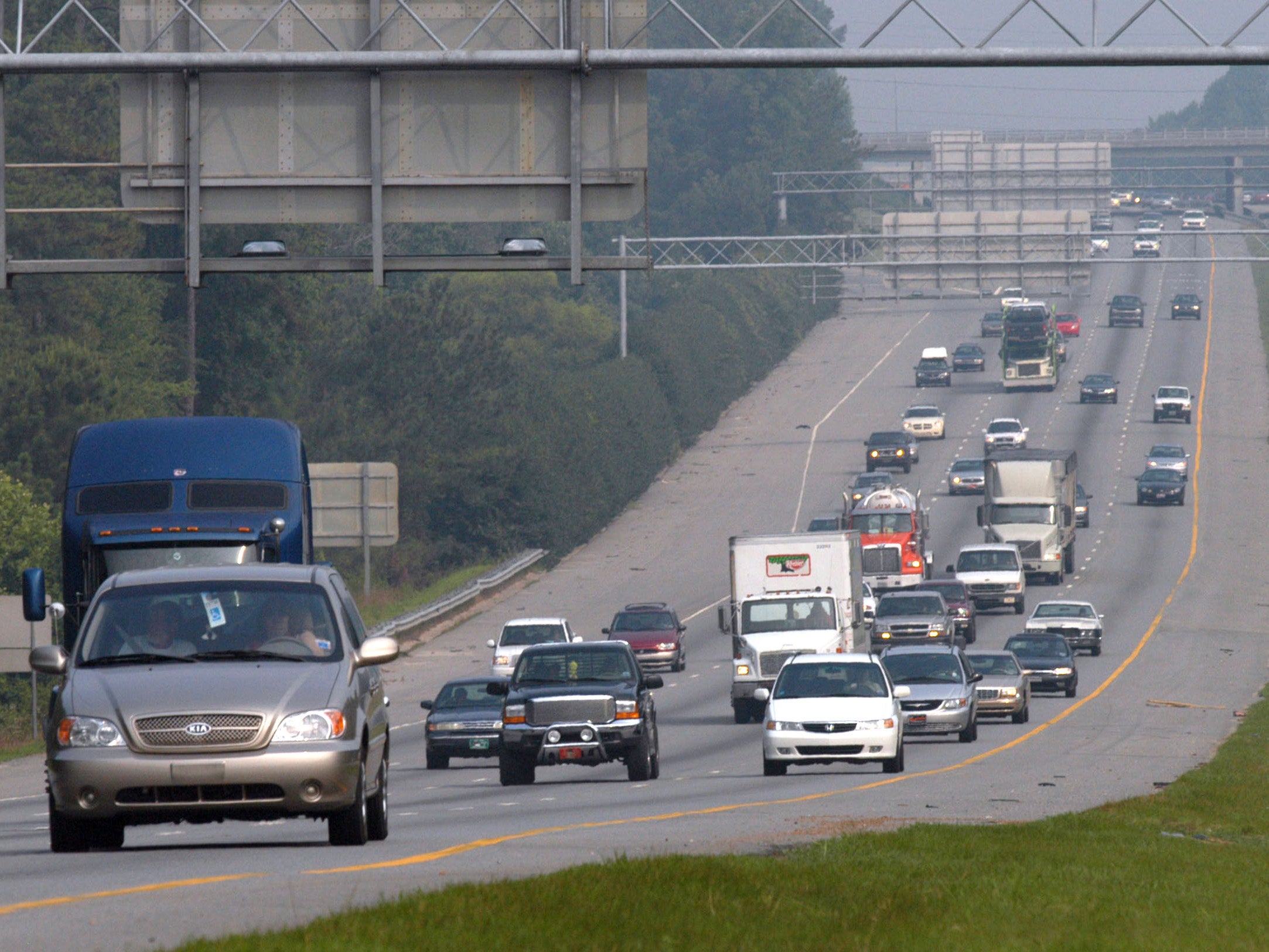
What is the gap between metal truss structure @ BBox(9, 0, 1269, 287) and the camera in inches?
727

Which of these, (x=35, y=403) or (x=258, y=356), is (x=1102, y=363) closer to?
(x=258, y=356)

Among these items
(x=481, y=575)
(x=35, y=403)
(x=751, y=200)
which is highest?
(x=751, y=200)

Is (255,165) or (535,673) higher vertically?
(255,165)

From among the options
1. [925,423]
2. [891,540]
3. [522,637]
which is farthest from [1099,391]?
[522,637]

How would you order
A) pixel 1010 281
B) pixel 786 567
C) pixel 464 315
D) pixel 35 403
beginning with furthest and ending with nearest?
1. pixel 1010 281
2. pixel 464 315
3. pixel 35 403
4. pixel 786 567

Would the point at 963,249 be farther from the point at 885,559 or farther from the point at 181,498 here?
the point at 181,498

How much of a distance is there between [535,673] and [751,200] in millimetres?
130341

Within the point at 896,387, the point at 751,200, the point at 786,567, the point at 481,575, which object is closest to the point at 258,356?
the point at 481,575

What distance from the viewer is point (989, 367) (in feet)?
382

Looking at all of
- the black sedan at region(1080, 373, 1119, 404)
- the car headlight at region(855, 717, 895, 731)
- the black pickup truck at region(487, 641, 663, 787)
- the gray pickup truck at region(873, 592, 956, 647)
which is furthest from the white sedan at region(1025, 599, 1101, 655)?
the black sedan at region(1080, 373, 1119, 404)

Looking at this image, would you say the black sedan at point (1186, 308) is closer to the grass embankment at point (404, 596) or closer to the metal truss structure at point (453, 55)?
the grass embankment at point (404, 596)

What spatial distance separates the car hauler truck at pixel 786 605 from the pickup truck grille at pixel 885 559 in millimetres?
16675

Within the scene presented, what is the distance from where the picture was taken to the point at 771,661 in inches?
1511

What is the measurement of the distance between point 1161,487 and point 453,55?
211 ft
